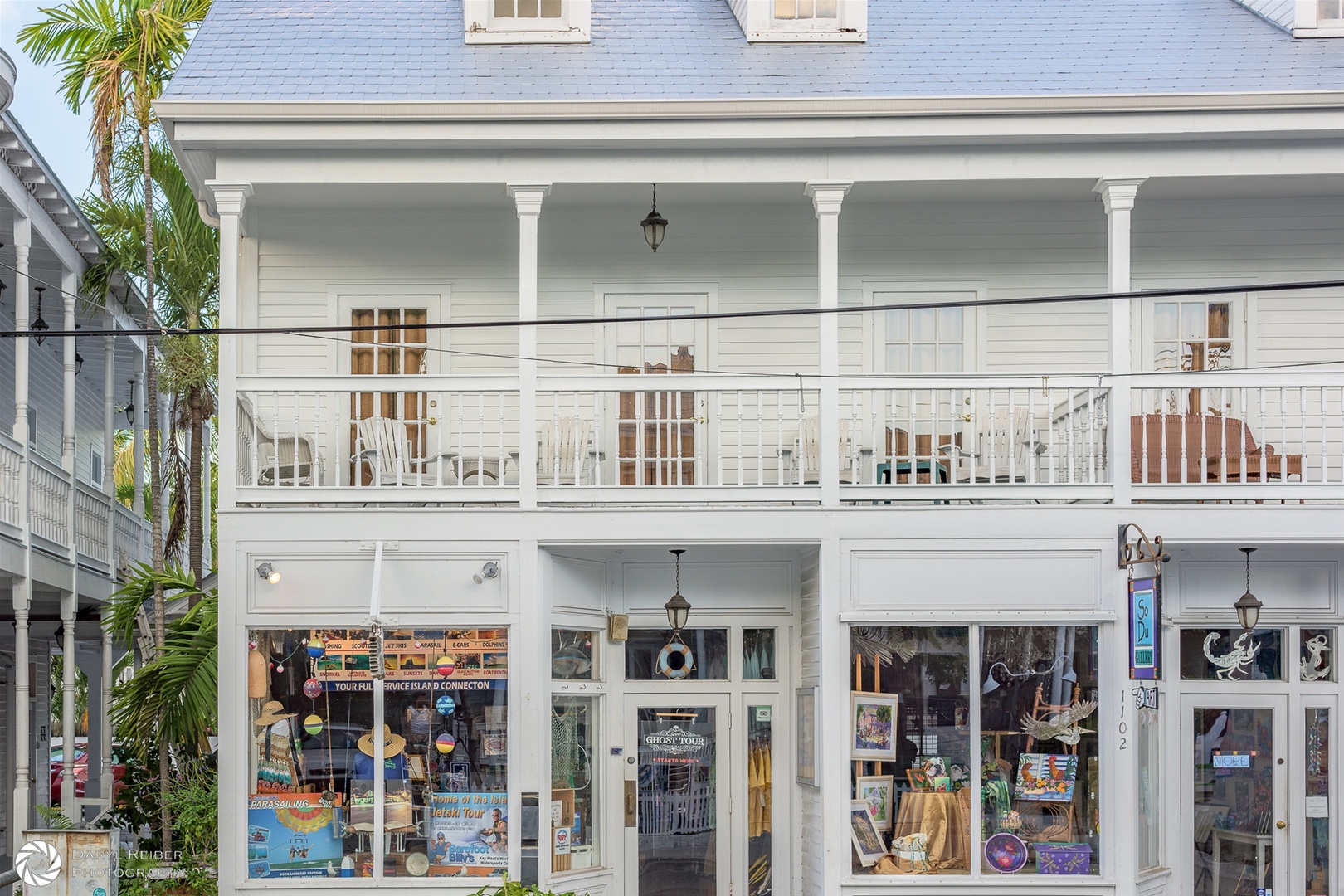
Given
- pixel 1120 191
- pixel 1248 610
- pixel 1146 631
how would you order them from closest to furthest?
pixel 1146 631, pixel 1120 191, pixel 1248 610

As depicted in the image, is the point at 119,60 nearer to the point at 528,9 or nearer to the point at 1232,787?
the point at 528,9

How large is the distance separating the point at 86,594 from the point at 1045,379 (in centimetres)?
1101

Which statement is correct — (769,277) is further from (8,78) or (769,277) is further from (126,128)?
(126,128)

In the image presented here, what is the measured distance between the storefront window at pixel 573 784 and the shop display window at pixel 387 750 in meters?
0.70

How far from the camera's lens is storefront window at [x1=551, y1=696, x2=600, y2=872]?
11.6 m

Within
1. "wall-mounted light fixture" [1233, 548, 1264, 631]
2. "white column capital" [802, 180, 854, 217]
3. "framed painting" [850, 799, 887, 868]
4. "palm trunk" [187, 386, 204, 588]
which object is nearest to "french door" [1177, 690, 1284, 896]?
"wall-mounted light fixture" [1233, 548, 1264, 631]

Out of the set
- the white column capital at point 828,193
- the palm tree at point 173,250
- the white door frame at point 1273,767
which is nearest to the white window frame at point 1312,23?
the white column capital at point 828,193

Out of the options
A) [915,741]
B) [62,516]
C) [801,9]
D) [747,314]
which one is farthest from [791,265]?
[62,516]

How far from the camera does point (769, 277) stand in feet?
42.3

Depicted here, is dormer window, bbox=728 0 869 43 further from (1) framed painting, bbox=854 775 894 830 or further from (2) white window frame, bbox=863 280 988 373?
(1) framed painting, bbox=854 775 894 830

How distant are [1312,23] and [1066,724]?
692 cm

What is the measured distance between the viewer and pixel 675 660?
1244 centimetres

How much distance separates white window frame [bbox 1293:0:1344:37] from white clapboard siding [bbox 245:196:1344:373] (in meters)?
1.62

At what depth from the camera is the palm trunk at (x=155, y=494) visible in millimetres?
11820
